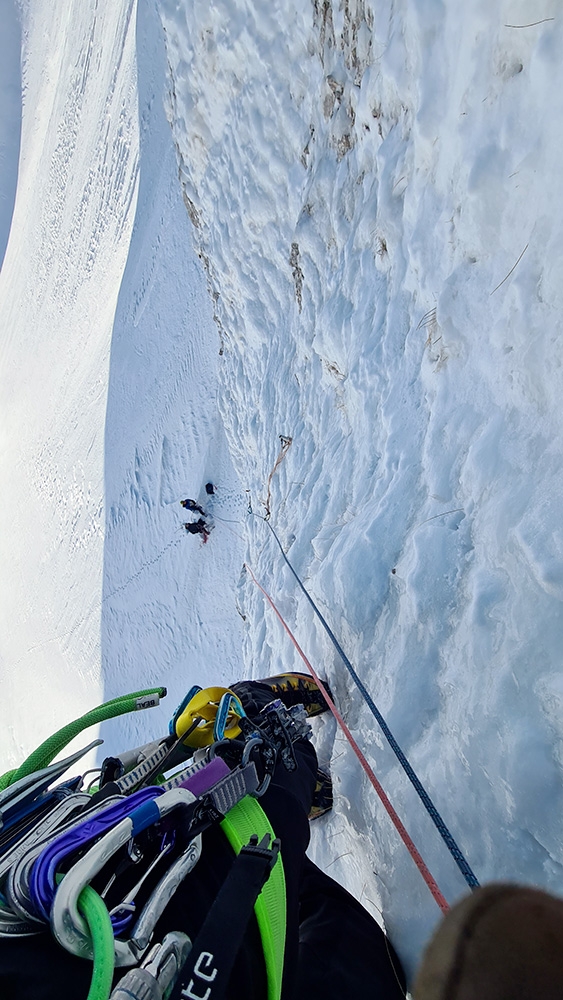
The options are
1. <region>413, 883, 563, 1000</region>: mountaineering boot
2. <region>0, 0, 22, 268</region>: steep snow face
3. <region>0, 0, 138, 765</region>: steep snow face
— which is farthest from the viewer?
<region>0, 0, 22, 268</region>: steep snow face

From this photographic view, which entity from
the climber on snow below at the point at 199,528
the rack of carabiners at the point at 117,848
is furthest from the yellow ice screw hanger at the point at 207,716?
the climber on snow below at the point at 199,528

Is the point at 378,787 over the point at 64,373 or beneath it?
beneath

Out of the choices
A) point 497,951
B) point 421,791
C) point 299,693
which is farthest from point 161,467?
point 497,951

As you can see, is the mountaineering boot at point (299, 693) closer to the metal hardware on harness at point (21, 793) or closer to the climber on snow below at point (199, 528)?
the metal hardware on harness at point (21, 793)

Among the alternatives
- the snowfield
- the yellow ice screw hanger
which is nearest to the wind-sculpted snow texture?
the snowfield

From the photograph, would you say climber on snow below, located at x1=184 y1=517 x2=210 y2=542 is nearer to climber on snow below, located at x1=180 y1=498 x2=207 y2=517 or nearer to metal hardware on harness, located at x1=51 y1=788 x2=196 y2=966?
climber on snow below, located at x1=180 y1=498 x2=207 y2=517

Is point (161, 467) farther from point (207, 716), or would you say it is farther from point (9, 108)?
point (9, 108)

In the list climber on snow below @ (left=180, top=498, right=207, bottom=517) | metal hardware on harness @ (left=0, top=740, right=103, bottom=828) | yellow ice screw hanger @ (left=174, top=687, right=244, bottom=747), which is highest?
climber on snow below @ (left=180, top=498, right=207, bottom=517)

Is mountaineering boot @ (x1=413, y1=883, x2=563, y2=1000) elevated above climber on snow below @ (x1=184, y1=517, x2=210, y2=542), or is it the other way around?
climber on snow below @ (x1=184, y1=517, x2=210, y2=542)
